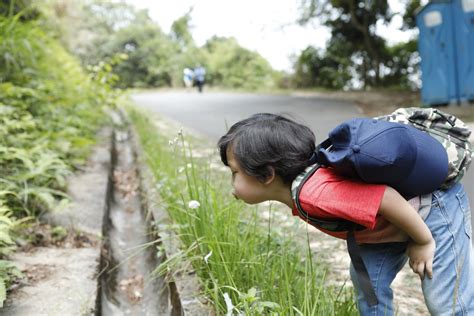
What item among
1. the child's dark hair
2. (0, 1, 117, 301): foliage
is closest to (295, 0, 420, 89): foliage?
(0, 1, 117, 301): foliage

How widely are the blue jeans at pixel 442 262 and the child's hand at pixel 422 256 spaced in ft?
0.17

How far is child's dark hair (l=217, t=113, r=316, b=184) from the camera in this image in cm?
176

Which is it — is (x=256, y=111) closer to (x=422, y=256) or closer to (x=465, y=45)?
(x=465, y=45)

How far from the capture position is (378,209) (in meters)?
1.65

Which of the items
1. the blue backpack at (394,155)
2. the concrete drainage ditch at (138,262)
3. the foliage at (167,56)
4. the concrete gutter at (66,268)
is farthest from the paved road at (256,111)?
the foliage at (167,56)

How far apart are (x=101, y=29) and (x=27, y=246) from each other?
125ft

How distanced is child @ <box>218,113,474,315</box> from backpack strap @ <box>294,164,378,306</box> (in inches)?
1.0

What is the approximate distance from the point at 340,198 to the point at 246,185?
1.27 feet

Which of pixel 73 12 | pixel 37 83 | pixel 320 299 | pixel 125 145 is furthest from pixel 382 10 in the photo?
pixel 320 299

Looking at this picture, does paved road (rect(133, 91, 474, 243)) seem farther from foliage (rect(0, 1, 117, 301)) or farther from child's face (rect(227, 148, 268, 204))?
child's face (rect(227, 148, 268, 204))

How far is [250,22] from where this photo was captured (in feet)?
58.1

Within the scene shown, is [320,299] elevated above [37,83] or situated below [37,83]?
below

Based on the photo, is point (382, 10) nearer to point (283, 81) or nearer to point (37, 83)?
point (283, 81)

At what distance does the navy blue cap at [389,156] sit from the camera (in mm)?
1581
